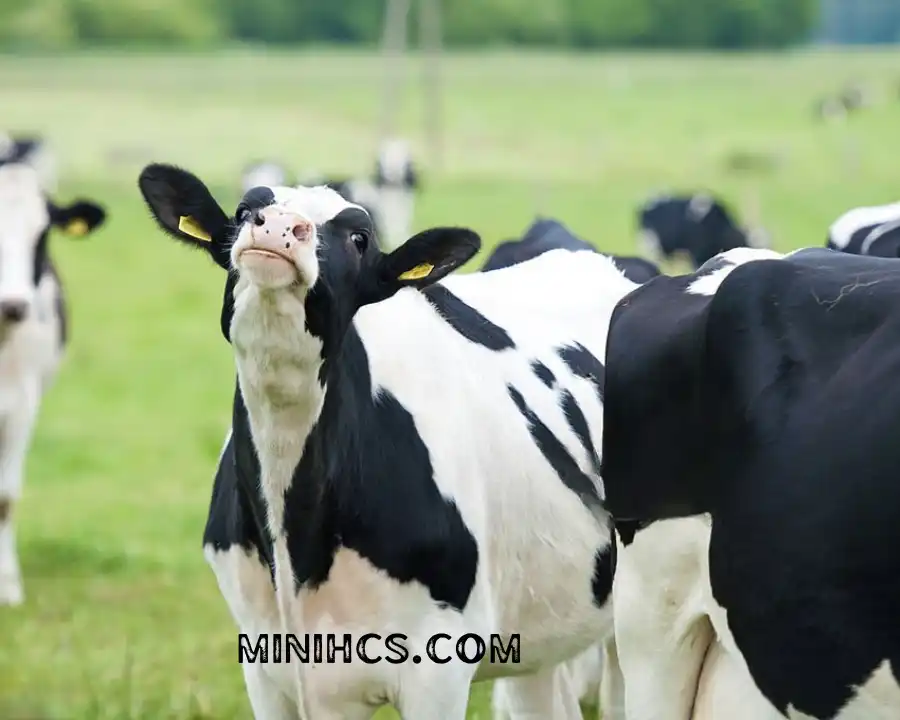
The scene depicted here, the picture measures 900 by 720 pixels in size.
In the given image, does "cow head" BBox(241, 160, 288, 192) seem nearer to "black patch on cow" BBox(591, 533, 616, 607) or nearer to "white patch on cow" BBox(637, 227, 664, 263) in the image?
"white patch on cow" BBox(637, 227, 664, 263)

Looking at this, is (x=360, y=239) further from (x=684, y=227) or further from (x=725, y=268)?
(x=684, y=227)

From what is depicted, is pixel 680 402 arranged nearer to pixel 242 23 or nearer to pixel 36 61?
pixel 36 61

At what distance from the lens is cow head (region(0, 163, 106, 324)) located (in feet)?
32.5

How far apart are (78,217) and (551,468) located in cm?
523

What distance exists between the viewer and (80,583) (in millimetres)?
10117

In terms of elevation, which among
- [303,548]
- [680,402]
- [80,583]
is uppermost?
[680,402]

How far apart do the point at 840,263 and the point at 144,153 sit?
4314 centimetres

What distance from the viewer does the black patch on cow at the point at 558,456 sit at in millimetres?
5656

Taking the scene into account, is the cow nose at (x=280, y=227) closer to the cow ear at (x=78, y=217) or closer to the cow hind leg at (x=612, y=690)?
the cow hind leg at (x=612, y=690)

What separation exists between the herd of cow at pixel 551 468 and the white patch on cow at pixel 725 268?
0.01 m

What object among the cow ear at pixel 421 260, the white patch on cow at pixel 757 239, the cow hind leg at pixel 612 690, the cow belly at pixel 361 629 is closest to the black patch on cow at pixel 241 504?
the cow belly at pixel 361 629

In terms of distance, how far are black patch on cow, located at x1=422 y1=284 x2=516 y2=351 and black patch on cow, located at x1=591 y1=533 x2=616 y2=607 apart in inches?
29.6

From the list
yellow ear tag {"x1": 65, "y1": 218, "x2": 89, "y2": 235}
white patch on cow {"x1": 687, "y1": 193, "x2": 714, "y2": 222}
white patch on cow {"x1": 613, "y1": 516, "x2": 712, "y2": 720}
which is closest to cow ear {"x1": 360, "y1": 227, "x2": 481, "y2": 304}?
white patch on cow {"x1": 613, "y1": 516, "x2": 712, "y2": 720}

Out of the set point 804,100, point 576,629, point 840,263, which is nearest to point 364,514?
point 576,629
